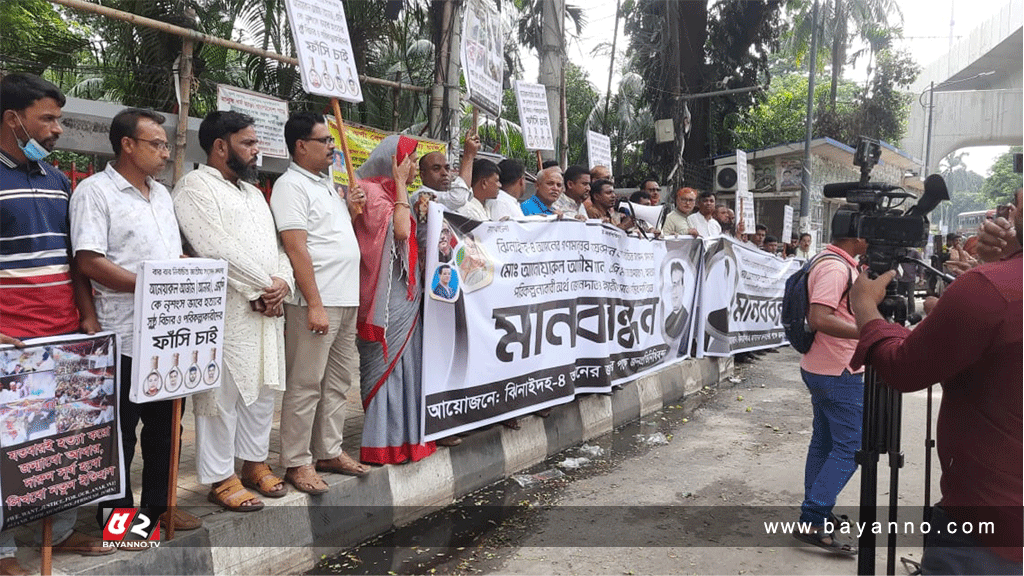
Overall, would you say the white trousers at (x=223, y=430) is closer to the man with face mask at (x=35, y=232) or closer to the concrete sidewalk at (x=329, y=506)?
the concrete sidewalk at (x=329, y=506)

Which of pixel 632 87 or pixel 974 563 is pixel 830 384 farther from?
pixel 632 87

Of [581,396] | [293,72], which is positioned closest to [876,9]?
[293,72]

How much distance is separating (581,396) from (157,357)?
12.6 feet

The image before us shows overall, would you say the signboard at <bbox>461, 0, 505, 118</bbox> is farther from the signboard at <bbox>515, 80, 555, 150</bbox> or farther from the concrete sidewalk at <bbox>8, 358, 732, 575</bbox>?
the concrete sidewalk at <bbox>8, 358, 732, 575</bbox>

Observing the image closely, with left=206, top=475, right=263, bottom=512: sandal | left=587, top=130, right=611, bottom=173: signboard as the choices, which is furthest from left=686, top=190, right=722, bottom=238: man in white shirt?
left=206, top=475, right=263, bottom=512: sandal

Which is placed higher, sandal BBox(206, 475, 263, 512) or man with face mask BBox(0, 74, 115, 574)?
man with face mask BBox(0, 74, 115, 574)

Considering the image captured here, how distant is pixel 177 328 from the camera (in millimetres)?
3035

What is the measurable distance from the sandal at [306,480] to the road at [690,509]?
2.35ft

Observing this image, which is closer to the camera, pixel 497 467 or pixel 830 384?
pixel 830 384

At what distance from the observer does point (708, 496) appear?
193 inches

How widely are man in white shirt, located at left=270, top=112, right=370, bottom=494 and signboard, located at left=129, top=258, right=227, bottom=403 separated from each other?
665mm

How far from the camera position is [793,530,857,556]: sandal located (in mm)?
4047

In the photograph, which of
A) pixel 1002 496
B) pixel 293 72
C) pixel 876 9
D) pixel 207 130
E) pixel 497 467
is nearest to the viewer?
pixel 1002 496

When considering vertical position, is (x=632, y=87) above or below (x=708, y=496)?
above
